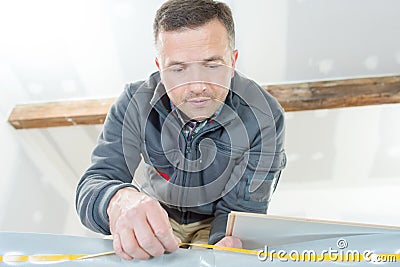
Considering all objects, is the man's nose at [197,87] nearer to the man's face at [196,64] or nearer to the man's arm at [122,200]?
the man's face at [196,64]

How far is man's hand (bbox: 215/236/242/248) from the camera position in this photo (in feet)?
2.07

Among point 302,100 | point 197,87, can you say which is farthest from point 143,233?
point 302,100

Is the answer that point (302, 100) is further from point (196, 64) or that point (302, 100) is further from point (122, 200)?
point (122, 200)

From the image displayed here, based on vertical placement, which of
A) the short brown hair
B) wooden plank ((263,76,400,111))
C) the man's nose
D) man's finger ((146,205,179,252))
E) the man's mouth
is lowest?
wooden plank ((263,76,400,111))

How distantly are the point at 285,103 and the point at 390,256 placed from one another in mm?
1132

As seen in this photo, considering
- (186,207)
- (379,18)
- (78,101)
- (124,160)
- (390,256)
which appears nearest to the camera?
(390,256)

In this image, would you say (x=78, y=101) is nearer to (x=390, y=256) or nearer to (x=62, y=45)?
(x=62, y=45)

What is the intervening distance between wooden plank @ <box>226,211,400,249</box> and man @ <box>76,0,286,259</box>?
23 cm

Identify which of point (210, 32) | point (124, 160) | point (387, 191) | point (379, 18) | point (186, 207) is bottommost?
point (387, 191)

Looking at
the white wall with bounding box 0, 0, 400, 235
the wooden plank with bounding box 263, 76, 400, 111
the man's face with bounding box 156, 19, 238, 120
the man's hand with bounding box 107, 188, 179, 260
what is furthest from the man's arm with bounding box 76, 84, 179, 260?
the wooden plank with bounding box 263, 76, 400, 111

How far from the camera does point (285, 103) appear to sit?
170 cm

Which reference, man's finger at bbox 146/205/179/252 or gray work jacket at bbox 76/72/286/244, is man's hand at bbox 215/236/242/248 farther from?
gray work jacket at bbox 76/72/286/244

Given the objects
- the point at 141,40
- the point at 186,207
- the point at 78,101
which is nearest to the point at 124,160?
the point at 186,207

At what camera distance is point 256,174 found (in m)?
1.00
